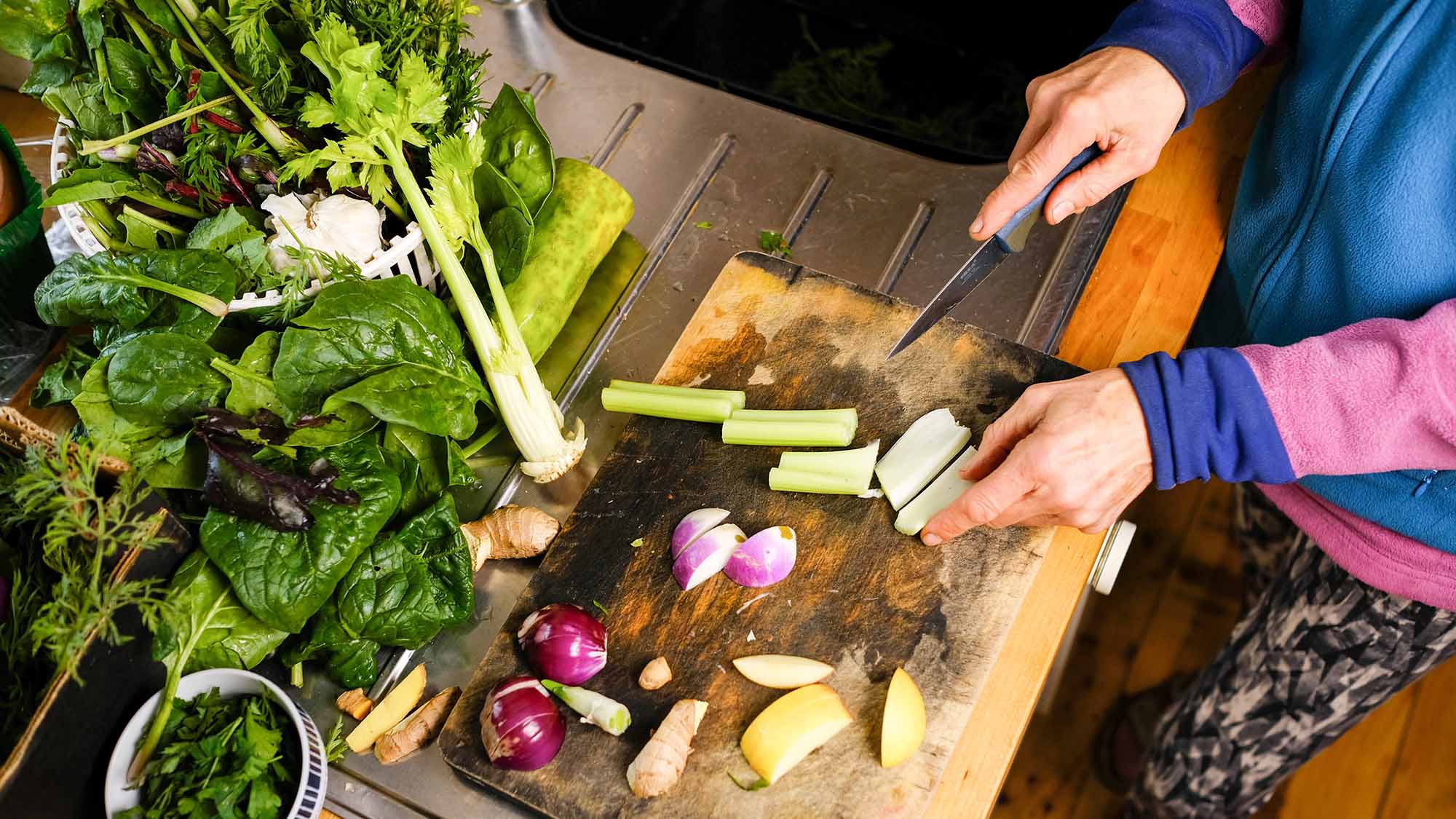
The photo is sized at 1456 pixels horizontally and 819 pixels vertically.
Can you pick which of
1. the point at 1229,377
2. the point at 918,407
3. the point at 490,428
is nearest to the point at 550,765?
the point at 490,428

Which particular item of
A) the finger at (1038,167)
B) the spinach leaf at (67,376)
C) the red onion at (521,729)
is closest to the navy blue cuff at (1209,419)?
the finger at (1038,167)

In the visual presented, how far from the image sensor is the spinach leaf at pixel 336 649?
37.4 inches

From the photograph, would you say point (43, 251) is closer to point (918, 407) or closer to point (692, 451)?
point (692, 451)

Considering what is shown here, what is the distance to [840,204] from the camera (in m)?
1.32

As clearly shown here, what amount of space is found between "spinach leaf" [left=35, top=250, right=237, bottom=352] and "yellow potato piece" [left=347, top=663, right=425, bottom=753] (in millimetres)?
383

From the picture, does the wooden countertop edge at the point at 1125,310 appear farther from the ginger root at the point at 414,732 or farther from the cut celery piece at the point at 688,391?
the ginger root at the point at 414,732

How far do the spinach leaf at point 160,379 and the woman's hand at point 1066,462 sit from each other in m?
0.69

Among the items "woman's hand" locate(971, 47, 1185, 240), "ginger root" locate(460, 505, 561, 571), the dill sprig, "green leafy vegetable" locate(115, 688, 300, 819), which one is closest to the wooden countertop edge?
"woman's hand" locate(971, 47, 1185, 240)

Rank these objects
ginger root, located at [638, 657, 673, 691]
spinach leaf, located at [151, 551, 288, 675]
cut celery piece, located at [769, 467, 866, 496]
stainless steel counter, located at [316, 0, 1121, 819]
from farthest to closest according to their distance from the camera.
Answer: stainless steel counter, located at [316, 0, 1121, 819], cut celery piece, located at [769, 467, 866, 496], ginger root, located at [638, 657, 673, 691], spinach leaf, located at [151, 551, 288, 675]

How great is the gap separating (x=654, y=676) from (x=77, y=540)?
0.49 m

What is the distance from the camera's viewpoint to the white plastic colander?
966 mm

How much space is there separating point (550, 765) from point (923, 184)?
33.4 inches

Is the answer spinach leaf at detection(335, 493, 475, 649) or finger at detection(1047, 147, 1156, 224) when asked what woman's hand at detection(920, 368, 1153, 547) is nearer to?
finger at detection(1047, 147, 1156, 224)

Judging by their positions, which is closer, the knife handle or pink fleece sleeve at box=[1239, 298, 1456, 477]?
pink fleece sleeve at box=[1239, 298, 1456, 477]
